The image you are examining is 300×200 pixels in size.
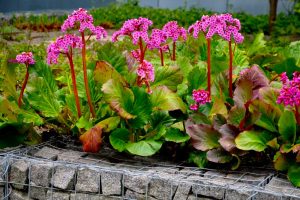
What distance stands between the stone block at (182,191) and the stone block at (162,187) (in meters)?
0.02

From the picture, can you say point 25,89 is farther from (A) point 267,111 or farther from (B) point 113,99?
(A) point 267,111

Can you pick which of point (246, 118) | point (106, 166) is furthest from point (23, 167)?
point (246, 118)

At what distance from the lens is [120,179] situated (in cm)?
250

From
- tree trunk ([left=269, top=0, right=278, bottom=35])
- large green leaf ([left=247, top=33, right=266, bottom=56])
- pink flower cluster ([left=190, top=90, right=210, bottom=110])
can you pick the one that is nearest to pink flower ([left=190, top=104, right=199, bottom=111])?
pink flower cluster ([left=190, top=90, right=210, bottom=110])

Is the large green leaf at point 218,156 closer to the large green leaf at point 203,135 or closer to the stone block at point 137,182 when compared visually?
the large green leaf at point 203,135

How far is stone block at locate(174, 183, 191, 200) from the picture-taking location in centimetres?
238

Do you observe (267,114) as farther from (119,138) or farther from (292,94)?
(119,138)

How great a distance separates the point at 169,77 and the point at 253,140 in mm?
589

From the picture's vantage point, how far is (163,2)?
1300 cm

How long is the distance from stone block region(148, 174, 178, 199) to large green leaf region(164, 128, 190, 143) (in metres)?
0.25

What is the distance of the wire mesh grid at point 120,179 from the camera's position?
2.35 meters

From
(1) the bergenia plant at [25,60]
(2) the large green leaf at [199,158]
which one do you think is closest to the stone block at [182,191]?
(2) the large green leaf at [199,158]

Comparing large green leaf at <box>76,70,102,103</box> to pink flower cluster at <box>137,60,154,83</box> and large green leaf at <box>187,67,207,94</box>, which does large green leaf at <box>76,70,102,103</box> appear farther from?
large green leaf at <box>187,67,207,94</box>

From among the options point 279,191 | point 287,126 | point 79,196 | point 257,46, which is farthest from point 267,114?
point 257,46
